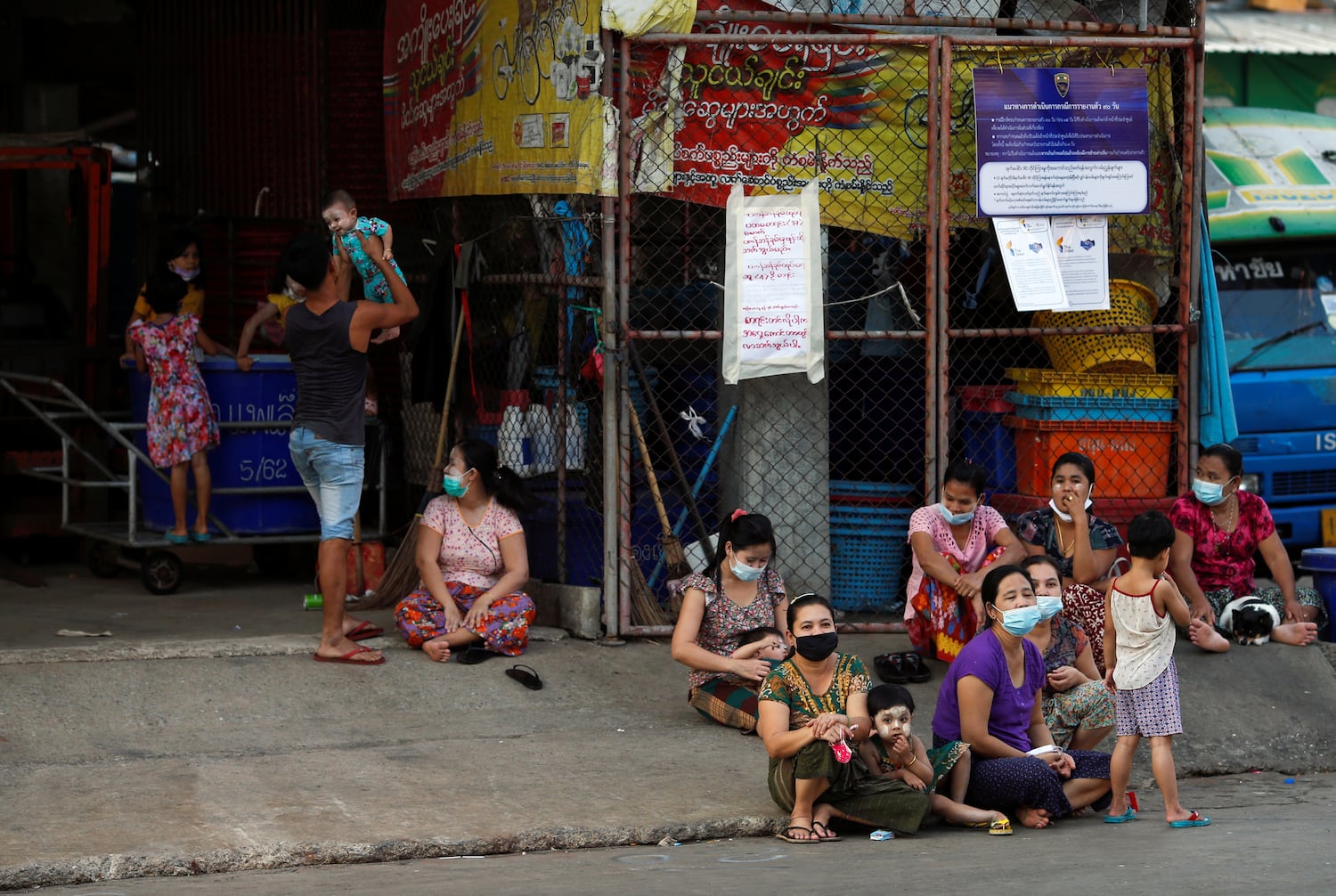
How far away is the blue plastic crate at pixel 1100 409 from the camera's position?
320 inches

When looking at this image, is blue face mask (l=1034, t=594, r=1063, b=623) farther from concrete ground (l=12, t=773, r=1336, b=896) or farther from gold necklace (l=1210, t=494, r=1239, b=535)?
gold necklace (l=1210, t=494, r=1239, b=535)

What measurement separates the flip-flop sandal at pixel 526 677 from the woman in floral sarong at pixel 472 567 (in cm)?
19

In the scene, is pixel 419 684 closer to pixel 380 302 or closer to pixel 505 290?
pixel 380 302

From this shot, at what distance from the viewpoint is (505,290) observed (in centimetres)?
852

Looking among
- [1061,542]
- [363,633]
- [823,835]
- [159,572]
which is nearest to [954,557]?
[1061,542]

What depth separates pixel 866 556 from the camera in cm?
841

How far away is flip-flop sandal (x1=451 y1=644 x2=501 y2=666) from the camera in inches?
290

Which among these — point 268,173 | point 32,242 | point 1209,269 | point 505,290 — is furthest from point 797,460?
point 32,242

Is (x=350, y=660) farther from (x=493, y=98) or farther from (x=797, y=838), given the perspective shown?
(x=493, y=98)

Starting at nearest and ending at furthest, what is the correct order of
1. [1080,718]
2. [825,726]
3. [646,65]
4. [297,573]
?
1. [825,726]
2. [1080,718]
3. [646,65]
4. [297,573]

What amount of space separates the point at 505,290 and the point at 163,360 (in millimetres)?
1782

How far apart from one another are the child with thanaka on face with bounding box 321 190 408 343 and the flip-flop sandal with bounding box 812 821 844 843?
306 cm

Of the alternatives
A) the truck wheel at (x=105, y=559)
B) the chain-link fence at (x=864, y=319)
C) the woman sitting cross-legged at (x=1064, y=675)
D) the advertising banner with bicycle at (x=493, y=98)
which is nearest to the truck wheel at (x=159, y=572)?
the truck wheel at (x=105, y=559)

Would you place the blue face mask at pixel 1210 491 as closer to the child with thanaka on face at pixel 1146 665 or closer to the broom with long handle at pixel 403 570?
the child with thanaka on face at pixel 1146 665
